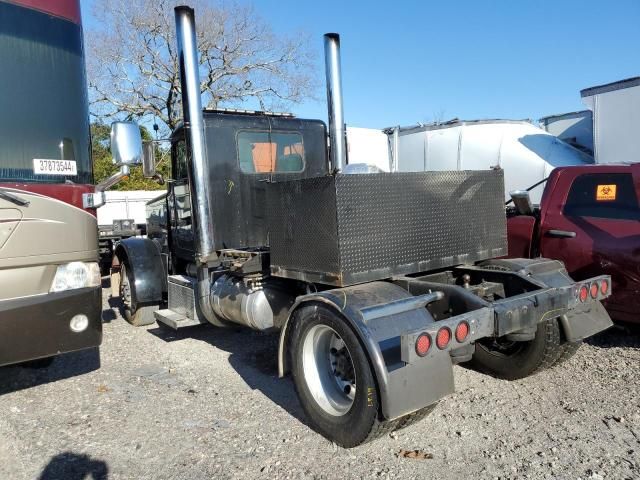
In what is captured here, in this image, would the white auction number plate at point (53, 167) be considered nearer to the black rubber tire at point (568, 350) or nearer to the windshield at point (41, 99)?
the windshield at point (41, 99)

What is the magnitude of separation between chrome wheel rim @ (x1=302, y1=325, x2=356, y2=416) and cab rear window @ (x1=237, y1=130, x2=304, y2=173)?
2497mm

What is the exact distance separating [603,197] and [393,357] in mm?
3420

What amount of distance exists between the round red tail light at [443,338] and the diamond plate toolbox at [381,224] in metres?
0.80

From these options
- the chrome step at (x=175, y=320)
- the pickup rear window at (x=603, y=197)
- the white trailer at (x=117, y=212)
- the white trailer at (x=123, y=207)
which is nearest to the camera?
the pickup rear window at (x=603, y=197)

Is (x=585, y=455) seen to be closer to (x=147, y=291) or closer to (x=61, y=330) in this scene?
(x=61, y=330)

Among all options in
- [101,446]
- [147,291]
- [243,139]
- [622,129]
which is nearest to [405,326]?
[101,446]

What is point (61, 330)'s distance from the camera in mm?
3881

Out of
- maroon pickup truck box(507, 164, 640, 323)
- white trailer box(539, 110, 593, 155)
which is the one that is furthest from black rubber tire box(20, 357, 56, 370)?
white trailer box(539, 110, 593, 155)

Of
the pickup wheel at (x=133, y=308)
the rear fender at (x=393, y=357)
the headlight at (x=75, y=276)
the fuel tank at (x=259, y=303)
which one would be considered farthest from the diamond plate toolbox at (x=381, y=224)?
the pickup wheel at (x=133, y=308)

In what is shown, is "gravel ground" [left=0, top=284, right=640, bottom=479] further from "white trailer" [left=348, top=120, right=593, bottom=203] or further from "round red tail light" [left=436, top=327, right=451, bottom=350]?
"white trailer" [left=348, top=120, right=593, bottom=203]

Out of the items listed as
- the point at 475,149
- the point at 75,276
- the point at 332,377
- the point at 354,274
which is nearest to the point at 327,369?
the point at 332,377

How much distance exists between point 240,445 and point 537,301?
2278 millimetres

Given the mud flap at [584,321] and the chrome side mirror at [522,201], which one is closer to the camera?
the mud flap at [584,321]

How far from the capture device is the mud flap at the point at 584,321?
168 inches
